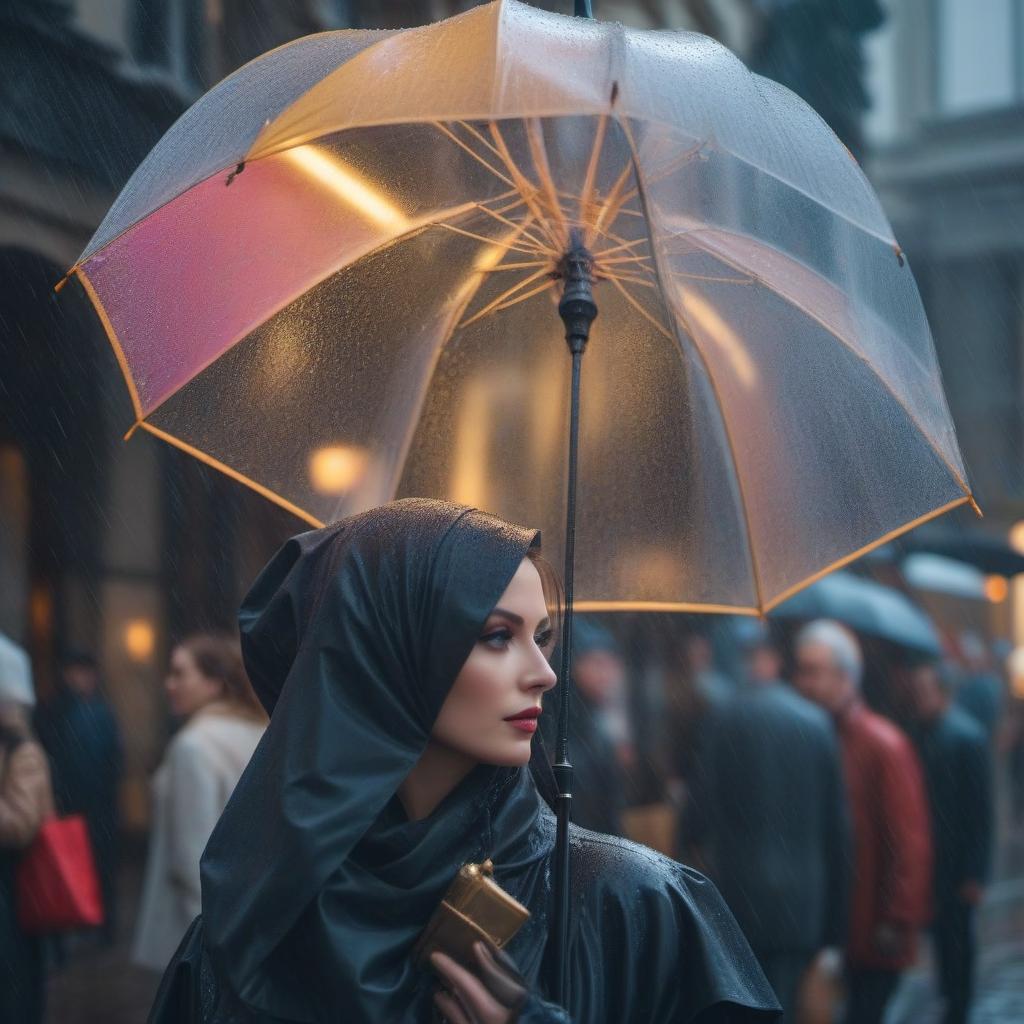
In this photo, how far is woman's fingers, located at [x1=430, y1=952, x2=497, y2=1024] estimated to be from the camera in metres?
2.14

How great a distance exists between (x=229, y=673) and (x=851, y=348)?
3.10 meters

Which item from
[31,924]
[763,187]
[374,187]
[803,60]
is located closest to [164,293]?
[374,187]

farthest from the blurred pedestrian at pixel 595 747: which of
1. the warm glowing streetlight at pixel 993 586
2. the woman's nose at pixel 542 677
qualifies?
the warm glowing streetlight at pixel 993 586

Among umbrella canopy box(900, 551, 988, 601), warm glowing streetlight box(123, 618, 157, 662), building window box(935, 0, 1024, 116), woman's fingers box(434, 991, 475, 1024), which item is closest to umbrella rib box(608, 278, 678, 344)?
woman's fingers box(434, 991, 475, 1024)

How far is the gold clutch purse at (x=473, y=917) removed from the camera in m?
2.19

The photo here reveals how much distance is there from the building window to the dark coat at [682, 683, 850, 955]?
42.8ft

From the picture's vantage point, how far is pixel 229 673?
5418 mm

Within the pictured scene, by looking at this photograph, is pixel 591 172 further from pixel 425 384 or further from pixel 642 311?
pixel 425 384

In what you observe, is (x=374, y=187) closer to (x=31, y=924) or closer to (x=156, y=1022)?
(x=156, y=1022)

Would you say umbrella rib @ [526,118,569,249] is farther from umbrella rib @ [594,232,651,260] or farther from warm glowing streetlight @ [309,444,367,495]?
warm glowing streetlight @ [309,444,367,495]

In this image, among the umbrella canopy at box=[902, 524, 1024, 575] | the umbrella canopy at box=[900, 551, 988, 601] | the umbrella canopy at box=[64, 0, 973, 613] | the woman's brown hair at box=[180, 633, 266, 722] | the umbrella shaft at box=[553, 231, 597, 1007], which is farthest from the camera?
the umbrella canopy at box=[900, 551, 988, 601]

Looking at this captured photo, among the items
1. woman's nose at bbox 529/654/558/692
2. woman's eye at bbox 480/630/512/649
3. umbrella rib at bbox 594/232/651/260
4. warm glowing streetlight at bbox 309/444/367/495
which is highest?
umbrella rib at bbox 594/232/651/260

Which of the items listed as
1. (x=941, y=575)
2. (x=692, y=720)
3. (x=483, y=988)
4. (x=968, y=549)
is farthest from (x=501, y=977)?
(x=941, y=575)

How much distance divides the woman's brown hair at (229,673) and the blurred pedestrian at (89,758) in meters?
2.71
